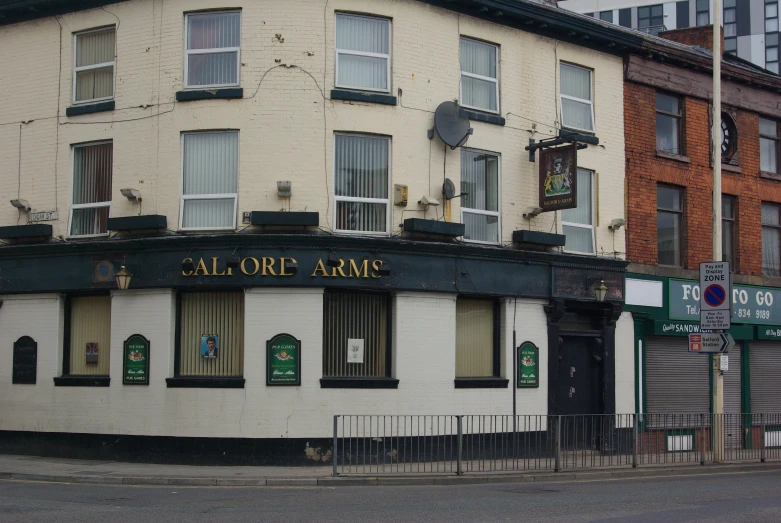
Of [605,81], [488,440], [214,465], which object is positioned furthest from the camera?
[605,81]

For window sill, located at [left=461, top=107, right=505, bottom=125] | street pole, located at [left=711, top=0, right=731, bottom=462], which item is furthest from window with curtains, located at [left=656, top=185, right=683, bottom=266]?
window sill, located at [left=461, top=107, right=505, bottom=125]

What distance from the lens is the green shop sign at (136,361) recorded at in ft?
63.8

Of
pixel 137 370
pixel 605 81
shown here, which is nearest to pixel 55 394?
pixel 137 370

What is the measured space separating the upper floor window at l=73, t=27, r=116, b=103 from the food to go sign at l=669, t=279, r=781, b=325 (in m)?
14.2

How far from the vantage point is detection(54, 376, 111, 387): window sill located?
19.9 m

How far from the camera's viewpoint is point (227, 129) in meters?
19.4

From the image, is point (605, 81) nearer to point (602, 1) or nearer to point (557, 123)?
point (557, 123)

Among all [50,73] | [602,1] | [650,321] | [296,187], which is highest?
[602,1]

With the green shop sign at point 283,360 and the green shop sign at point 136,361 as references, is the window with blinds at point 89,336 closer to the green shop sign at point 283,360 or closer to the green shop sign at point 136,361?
the green shop sign at point 136,361

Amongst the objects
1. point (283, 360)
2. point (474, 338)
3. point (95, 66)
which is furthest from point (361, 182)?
point (95, 66)

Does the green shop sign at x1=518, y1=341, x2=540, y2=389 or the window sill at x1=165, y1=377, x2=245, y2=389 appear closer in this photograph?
the window sill at x1=165, y1=377, x2=245, y2=389

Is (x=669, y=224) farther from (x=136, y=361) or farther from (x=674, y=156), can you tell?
(x=136, y=361)

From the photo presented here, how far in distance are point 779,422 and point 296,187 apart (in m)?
12.3

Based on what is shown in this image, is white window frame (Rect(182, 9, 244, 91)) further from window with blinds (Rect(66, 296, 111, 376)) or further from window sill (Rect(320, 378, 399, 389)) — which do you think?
window sill (Rect(320, 378, 399, 389))
